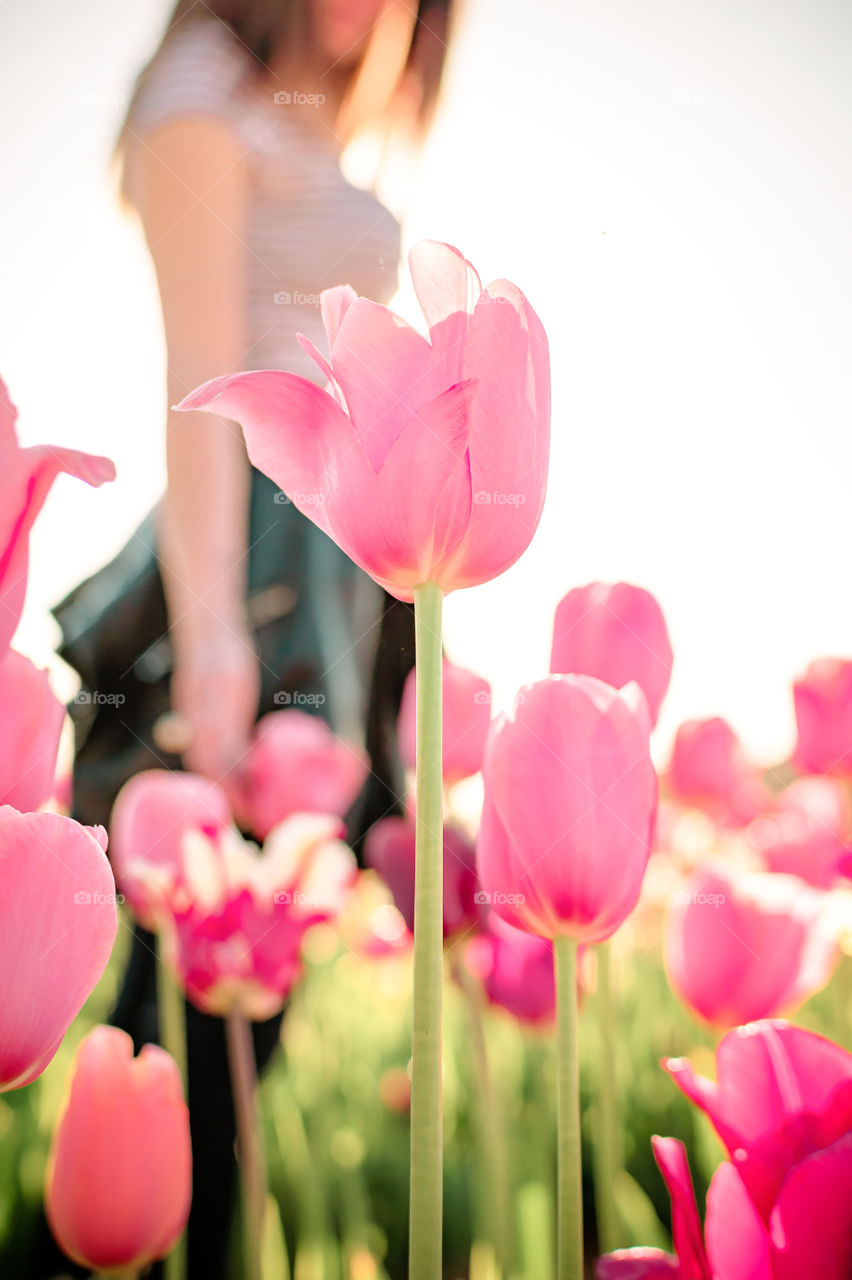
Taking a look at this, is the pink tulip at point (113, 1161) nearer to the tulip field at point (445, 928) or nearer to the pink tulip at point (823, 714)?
the tulip field at point (445, 928)

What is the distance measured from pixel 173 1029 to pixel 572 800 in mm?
343

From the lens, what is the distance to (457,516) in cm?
26

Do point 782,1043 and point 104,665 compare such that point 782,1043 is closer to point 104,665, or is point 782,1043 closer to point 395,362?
point 395,362

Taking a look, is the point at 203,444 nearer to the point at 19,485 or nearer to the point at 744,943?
the point at 19,485

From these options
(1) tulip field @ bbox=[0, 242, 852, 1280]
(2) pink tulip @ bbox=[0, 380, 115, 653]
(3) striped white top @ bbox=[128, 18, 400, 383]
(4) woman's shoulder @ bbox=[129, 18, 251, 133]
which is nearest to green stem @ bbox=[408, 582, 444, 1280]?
(1) tulip field @ bbox=[0, 242, 852, 1280]

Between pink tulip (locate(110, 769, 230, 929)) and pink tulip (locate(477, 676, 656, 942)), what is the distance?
0.22m

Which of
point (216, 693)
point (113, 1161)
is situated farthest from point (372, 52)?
point (113, 1161)

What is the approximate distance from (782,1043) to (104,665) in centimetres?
Answer: 45

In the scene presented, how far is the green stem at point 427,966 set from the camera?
10.0 inches

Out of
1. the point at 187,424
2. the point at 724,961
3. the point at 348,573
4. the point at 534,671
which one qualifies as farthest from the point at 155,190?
the point at 724,961

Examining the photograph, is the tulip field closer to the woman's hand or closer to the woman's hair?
the woman's hand

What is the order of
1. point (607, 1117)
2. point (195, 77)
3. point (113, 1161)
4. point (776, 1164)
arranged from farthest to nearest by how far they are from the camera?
1. point (195, 77)
2. point (607, 1117)
3. point (113, 1161)
4. point (776, 1164)

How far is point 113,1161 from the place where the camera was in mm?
323

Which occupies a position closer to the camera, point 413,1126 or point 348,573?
point 413,1126
